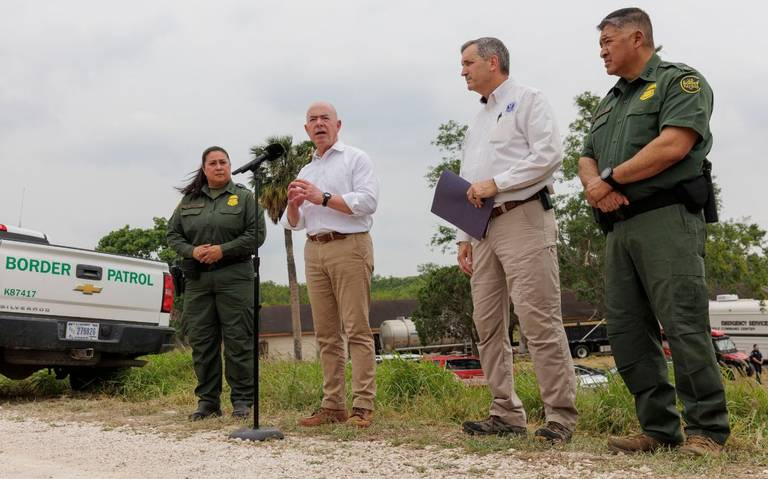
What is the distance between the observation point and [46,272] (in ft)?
22.3

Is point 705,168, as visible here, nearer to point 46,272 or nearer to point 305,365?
point 305,365

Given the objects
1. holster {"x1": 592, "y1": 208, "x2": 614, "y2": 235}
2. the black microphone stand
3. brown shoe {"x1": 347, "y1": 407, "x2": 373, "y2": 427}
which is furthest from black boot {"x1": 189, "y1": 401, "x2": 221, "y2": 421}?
holster {"x1": 592, "y1": 208, "x2": 614, "y2": 235}

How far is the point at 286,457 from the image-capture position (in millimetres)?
3736

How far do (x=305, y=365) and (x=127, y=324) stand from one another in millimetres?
1806

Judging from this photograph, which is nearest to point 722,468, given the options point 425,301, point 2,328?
point 2,328

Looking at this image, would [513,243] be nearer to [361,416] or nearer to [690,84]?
[690,84]

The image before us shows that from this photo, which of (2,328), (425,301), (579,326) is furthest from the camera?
(579,326)

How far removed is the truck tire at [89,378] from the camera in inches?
303

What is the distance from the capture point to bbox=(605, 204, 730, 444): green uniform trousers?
3293 millimetres

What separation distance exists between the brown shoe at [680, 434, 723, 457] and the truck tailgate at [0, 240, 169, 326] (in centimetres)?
563

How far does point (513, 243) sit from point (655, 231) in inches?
31.7

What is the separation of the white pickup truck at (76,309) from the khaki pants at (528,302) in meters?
4.37

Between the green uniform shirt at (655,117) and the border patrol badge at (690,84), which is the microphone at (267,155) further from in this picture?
the border patrol badge at (690,84)

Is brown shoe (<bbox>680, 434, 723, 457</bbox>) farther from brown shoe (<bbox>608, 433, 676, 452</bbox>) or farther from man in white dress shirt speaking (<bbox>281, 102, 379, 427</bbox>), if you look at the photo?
man in white dress shirt speaking (<bbox>281, 102, 379, 427</bbox>)
